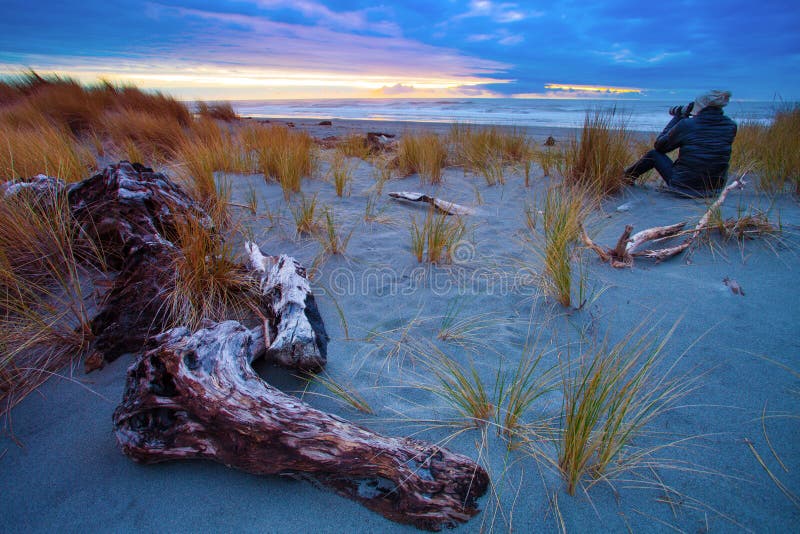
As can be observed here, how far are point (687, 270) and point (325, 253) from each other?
8.69 ft

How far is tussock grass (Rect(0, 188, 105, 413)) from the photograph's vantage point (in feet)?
5.86

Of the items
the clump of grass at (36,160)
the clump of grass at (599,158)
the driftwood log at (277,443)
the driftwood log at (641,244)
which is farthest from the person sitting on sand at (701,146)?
the clump of grass at (36,160)

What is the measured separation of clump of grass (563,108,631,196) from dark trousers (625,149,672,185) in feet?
0.46

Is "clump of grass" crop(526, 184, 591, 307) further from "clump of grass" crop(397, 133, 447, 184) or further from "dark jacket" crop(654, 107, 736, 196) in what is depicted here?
"clump of grass" crop(397, 133, 447, 184)

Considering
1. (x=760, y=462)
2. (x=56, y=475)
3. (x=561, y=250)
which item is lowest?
(x=56, y=475)

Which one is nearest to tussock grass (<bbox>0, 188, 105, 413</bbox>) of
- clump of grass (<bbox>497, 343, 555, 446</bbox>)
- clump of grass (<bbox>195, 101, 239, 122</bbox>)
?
clump of grass (<bbox>497, 343, 555, 446</bbox>)

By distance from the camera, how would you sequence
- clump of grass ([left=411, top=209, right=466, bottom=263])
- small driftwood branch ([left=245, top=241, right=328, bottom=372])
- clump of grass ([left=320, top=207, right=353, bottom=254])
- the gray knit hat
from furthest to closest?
1. the gray knit hat
2. clump of grass ([left=320, top=207, right=353, bottom=254])
3. clump of grass ([left=411, top=209, right=466, bottom=263])
4. small driftwood branch ([left=245, top=241, right=328, bottom=372])

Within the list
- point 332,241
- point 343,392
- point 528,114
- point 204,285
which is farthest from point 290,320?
point 528,114

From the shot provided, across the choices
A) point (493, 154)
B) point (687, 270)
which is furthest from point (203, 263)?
point (493, 154)

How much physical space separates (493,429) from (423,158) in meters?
4.40

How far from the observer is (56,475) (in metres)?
1.38

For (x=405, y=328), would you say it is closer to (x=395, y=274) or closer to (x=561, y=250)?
(x=395, y=274)

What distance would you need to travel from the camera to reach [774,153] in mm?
4484

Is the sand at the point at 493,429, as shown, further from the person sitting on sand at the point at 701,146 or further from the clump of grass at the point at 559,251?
the person sitting on sand at the point at 701,146
